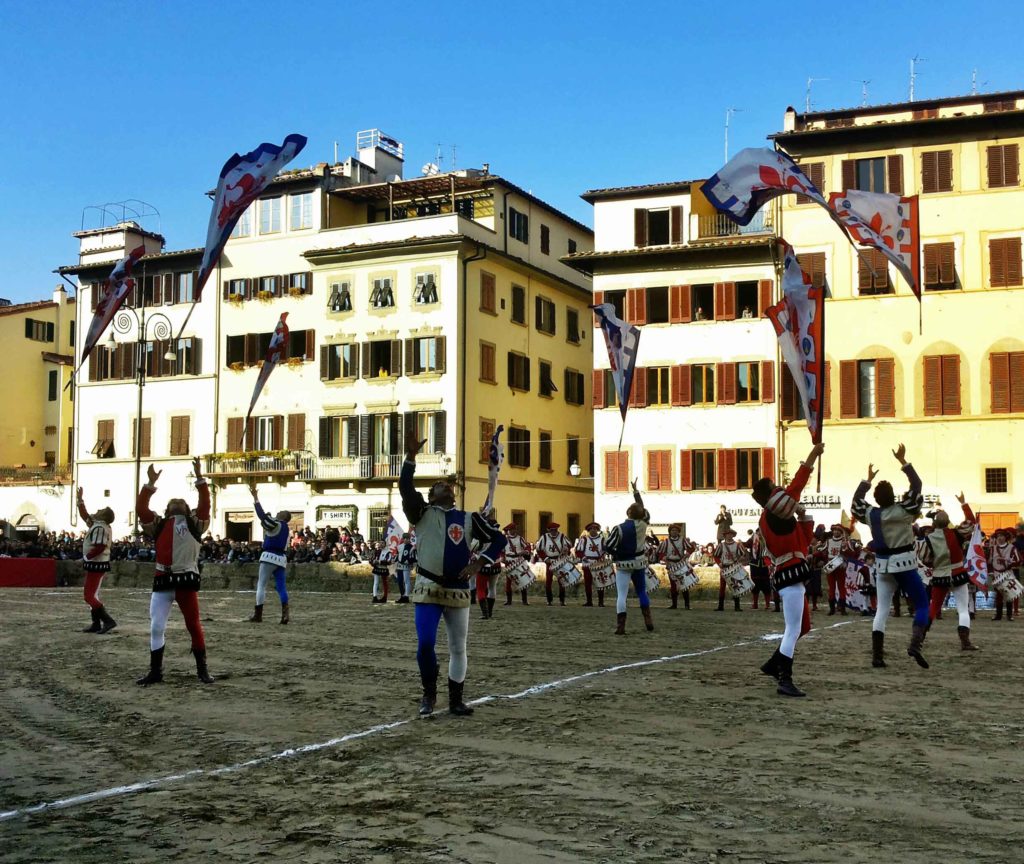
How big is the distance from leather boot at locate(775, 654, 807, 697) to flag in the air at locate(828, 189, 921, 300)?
1126 centimetres

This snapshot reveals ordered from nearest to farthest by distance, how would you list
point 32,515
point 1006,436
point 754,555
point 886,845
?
point 886,845 < point 754,555 < point 1006,436 < point 32,515

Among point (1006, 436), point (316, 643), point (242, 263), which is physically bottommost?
point (316, 643)

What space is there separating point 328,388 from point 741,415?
18068mm

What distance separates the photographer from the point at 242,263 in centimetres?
5981

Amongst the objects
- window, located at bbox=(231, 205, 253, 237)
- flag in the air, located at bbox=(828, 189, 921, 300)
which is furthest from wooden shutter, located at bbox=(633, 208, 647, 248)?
flag in the air, located at bbox=(828, 189, 921, 300)

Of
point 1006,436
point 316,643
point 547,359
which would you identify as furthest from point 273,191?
point 316,643

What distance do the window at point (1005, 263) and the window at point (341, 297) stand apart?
25.9m

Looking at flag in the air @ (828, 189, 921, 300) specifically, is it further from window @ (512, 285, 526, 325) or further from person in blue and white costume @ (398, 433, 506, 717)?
window @ (512, 285, 526, 325)

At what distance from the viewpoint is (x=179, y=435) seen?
199ft

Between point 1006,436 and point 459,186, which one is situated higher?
point 459,186

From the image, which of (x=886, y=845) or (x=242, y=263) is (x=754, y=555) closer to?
(x=886, y=845)

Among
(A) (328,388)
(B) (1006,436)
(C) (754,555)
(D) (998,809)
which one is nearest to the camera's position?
(D) (998,809)

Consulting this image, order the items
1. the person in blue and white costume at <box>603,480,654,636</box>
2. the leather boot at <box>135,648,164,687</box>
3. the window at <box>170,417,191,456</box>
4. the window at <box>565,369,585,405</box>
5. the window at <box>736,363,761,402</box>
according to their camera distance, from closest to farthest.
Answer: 1. the leather boot at <box>135,648,164,687</box>
2. the person in blue and white costume at <box>603,480,654,636</box>
3. the window at <box>736,363,761,402</box>
4. the window at <box>170,417,191,456</box>
5. the window at <box>565,369,585,405</box>

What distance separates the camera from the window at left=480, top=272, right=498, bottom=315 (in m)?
55.3
